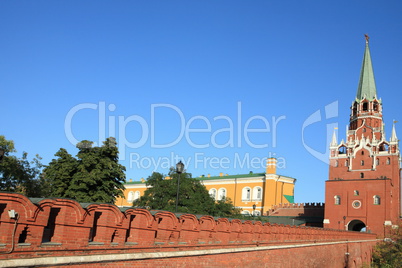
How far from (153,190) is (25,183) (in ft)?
37.0

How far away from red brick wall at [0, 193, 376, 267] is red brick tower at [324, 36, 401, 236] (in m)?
28.8

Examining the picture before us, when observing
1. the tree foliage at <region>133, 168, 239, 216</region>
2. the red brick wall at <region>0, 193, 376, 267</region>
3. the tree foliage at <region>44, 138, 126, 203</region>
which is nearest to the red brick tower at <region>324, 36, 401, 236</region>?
the tree foliage at <region>133, 168, 239, 216</region>

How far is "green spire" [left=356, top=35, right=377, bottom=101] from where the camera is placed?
48000 millimetres

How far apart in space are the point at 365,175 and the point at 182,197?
21.9m

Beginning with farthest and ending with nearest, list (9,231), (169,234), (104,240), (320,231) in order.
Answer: (320,231) → (169,234) → (104,240) → (9,231)

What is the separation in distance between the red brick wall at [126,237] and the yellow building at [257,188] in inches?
1496

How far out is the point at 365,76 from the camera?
162 ft

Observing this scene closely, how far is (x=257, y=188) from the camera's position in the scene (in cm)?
5684

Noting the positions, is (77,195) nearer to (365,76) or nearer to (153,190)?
(153,190)

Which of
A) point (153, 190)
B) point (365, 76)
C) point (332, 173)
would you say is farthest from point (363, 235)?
point (365, 76)

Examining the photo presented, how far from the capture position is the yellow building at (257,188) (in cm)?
5468

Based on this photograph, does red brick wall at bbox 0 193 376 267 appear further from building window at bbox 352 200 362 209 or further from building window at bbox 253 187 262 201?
building window at bbox 253 187 262 201

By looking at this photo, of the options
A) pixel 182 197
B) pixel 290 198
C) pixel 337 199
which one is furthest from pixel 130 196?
pixel 337 199

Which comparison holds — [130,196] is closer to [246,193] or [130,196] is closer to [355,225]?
[246,193]
